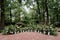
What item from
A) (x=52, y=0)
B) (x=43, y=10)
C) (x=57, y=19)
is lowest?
(x=57, y=19)

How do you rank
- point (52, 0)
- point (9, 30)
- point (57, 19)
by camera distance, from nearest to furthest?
point (9, 30) → point (52, 0) → point (57, 19)

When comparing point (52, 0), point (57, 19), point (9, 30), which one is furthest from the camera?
point (57, 19)

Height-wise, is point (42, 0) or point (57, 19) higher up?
point (42, 0)

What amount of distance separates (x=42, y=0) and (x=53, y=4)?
6.82 feet

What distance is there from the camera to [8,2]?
870 inches

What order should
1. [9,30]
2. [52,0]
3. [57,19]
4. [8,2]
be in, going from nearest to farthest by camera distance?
[9,30], [8,2], [52,0], [57,19]

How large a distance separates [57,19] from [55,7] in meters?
2.60

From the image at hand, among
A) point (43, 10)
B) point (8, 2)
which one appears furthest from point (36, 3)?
point (8, 2)

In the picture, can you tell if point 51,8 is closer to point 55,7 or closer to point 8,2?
point 55,7

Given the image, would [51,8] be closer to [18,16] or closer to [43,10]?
[43,10]

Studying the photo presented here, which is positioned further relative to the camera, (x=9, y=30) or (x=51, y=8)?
(x=51, y=8)

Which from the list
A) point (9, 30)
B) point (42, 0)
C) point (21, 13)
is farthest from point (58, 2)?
point (9, 30)

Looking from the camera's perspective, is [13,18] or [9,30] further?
[13,18]

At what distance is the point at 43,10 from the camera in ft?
88.0
